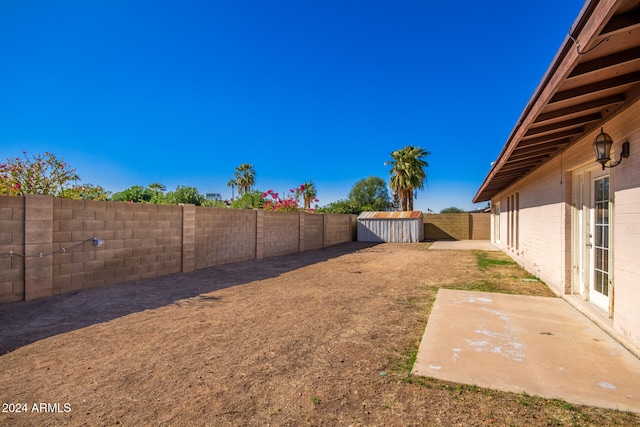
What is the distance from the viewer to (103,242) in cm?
643

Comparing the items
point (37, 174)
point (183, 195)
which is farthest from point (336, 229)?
point (37, 174)

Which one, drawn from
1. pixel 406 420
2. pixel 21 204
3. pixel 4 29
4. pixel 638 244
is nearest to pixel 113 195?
pixel 4 29

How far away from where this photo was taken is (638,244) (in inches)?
121

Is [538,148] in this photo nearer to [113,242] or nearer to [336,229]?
[113,242]

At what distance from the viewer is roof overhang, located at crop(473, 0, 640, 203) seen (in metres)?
2.04

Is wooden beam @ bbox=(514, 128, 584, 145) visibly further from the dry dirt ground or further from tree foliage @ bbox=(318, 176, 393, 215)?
tree foliage @ bbox=(318, 176, 393, 215)

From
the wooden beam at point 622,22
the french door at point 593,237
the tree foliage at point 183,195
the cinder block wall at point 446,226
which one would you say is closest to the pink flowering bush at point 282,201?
the tree foliage at point 183,195

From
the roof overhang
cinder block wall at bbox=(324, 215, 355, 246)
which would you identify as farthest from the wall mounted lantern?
cinder block wall at bbox=(324, 215, 355, 246)

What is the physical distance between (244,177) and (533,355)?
1731 inches

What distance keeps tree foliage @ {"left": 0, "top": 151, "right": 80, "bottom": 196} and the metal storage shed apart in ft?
55.8

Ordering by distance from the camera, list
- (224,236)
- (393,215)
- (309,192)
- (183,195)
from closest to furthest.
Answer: (224,236) < (183,195) < (393,215) < (309,192)

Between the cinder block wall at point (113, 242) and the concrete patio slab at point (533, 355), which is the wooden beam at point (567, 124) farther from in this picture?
the cinder block wall at point (113, 242)

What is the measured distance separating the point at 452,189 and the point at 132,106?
3030cm

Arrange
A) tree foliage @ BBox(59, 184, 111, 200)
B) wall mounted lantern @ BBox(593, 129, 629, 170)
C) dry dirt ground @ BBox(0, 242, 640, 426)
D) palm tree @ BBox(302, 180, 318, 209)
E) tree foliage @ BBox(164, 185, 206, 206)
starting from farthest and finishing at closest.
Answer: palm tree @ BBox(302, 180, 318, 209), tree foliage @ BBox(164, 185, 206, 206), tree foliage @ BBox(59, 184, 111, 200), wall mounted lantern @ BBox(593, 129, 629, 170), dry dirt ground @ BBox(0, 242, 640, 426)
